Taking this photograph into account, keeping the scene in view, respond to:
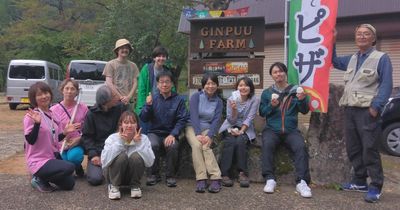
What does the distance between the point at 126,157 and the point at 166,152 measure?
2.42 feet

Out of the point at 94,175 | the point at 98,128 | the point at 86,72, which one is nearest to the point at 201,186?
the point at 94,175

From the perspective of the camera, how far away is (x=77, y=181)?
17.4 feet

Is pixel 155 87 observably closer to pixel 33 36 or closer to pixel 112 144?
pixel 112 144

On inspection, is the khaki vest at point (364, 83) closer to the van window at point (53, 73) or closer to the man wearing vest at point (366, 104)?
the man wearing vest at point (366, 104)

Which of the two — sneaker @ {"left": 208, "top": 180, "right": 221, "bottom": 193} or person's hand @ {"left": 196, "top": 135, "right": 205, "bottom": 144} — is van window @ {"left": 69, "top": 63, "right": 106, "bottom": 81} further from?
sneaker @ {"left": 208, "top": 180, "right": 221, "bottom": 193}

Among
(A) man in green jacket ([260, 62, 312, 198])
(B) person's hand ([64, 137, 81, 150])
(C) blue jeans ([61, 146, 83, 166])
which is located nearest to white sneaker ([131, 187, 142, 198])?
(C) blue jeans ([61, 146, 83, 166])

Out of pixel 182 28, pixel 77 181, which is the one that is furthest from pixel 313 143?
pixel 182 28

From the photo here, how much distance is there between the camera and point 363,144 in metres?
4.81

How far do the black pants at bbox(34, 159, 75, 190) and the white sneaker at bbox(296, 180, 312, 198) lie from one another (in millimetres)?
2574

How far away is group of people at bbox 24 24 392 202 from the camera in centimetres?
466

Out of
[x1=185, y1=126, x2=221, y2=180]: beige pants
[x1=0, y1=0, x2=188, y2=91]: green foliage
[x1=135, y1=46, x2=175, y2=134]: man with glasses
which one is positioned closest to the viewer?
[x1=185, y1=126, x2=221, y2=180]: beige pants

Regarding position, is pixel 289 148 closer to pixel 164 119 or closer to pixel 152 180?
pixel 164 119

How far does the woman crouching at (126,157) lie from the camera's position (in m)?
4.58

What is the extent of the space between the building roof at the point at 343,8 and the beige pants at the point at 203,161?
5843 millimetres
